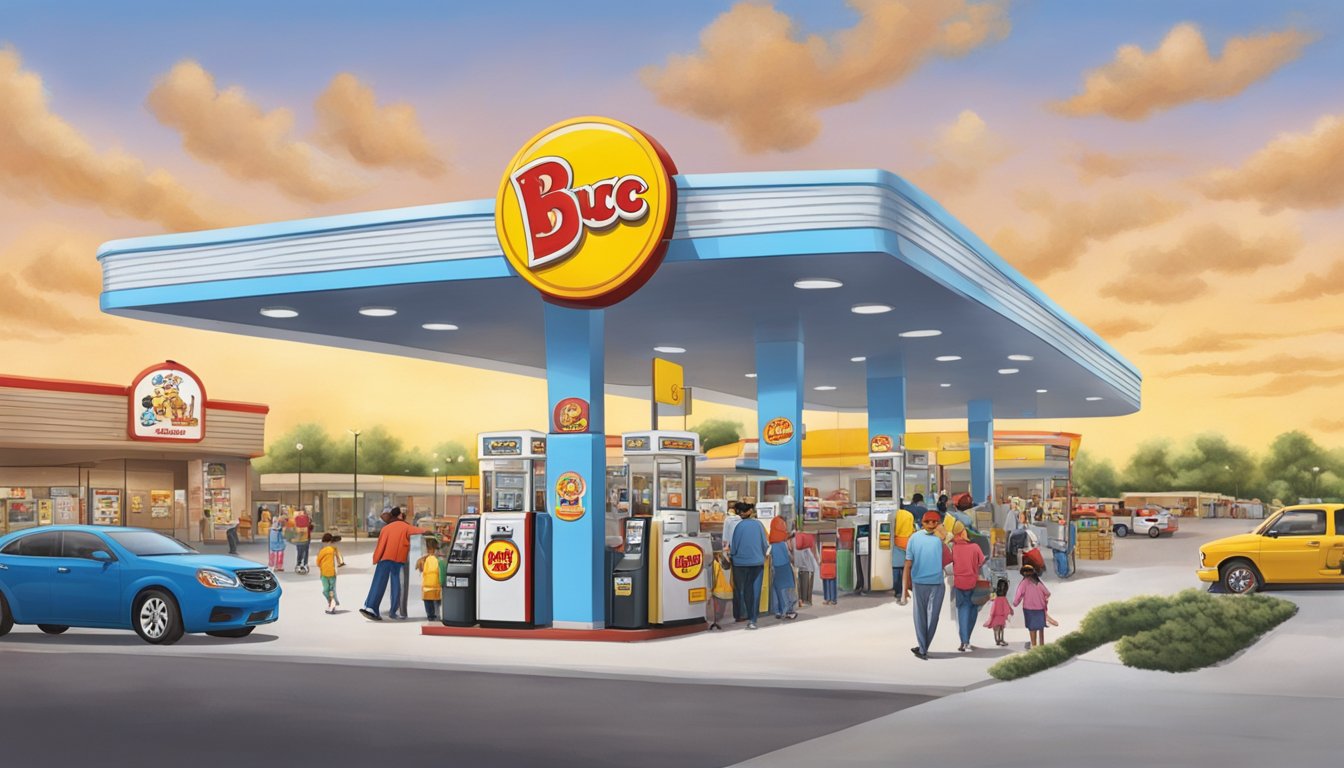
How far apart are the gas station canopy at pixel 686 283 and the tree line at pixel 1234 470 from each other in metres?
144

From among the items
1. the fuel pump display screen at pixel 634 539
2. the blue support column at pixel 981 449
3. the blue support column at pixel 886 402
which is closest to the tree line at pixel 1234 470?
the blue support column at pixel 981 449

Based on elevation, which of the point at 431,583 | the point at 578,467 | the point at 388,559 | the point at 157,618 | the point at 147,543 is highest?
the point at 578,467

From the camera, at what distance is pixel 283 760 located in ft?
30.2

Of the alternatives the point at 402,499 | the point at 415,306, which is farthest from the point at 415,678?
the point at 402,499

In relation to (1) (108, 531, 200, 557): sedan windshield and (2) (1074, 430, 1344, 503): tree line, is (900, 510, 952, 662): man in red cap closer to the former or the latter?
(1) (108, 531, 200, 557): sedan windshield

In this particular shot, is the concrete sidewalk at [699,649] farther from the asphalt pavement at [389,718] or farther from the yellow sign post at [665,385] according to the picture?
the yellow sign post at [665,385]

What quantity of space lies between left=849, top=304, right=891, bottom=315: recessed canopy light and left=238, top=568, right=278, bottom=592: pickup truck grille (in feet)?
31.0

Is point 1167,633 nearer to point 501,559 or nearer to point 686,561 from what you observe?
point 686,561

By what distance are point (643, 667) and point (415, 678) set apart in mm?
2374

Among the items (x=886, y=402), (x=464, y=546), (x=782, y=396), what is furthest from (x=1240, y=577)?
(x=464, y=546)

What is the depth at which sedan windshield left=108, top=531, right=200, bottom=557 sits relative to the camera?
57.2ft

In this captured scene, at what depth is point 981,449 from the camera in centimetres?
3988

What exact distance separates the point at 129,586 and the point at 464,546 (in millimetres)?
4278

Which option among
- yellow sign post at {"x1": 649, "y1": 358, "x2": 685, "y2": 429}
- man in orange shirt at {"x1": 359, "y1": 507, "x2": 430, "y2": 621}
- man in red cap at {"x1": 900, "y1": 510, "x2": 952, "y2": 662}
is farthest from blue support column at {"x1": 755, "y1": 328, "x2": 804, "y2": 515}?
man in red cap at {"x1": 900, "y1": 510, "x2": 952, "y2": 662}
